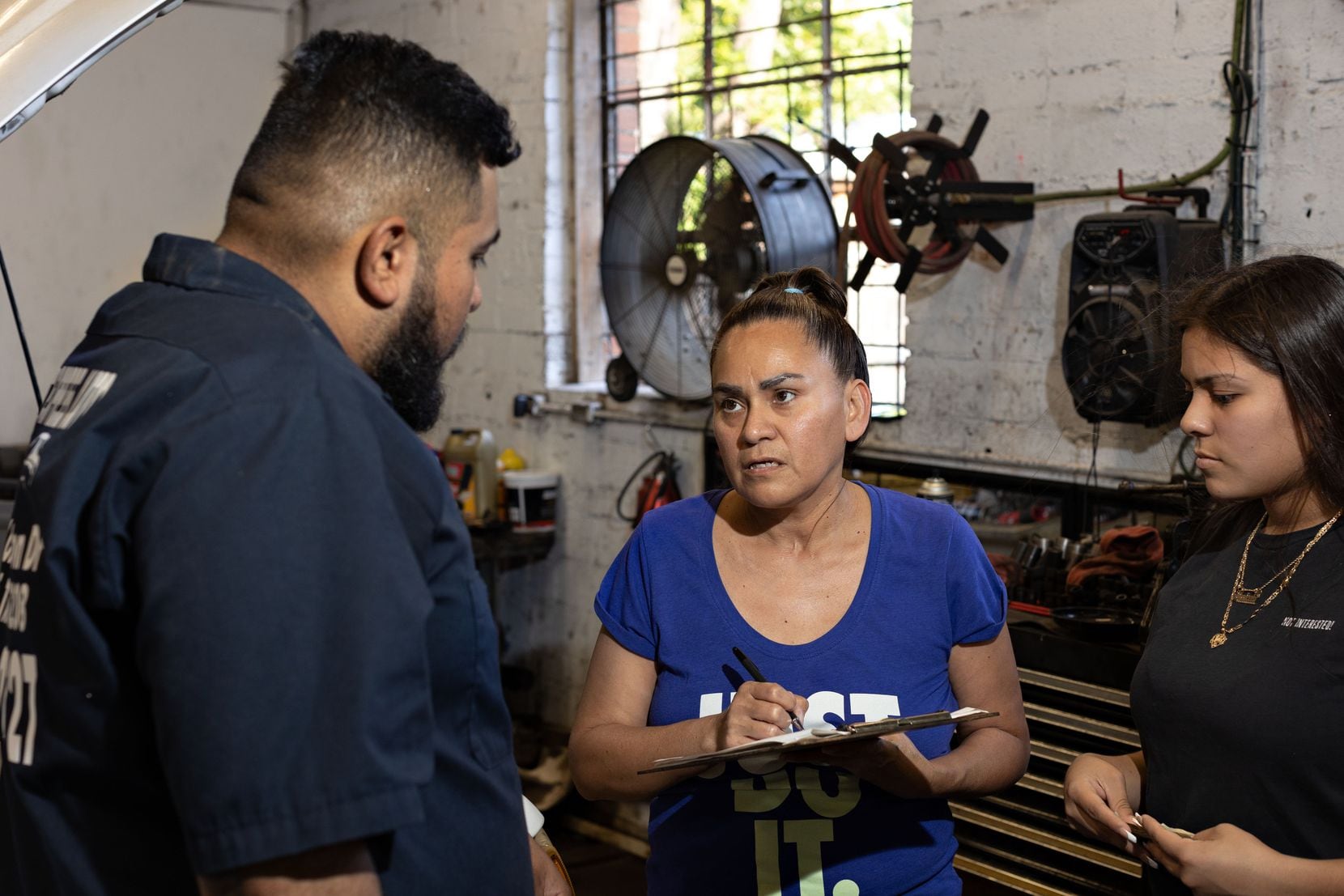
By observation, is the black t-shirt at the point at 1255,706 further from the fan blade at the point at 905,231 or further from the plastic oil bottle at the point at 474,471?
the plastic oil bottle at the point at 474,471

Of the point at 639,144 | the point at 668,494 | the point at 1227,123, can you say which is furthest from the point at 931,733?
the point at 639,144

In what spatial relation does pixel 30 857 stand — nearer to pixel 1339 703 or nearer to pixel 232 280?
pixel 232 280

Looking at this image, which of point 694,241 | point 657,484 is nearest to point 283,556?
point 694,241

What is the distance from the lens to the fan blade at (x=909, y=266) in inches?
129

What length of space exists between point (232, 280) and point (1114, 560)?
2309 millimetres

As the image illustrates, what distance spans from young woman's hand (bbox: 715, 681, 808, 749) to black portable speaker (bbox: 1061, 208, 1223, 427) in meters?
1.46

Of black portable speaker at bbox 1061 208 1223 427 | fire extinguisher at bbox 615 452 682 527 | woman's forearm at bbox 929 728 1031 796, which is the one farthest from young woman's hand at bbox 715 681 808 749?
fire extinguisher at bbox 615 452 682 527

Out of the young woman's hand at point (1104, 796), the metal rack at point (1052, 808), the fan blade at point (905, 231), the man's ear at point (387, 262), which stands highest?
the fan blade at point (905, 231)

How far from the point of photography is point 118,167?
16.7 ft

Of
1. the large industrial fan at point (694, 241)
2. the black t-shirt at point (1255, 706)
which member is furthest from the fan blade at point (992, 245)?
the black t-shirt at point (1255, 706)

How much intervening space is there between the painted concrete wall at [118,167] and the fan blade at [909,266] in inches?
128

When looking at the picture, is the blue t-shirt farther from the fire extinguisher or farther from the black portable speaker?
the fire extinguisher

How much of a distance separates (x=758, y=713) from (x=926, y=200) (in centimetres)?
202

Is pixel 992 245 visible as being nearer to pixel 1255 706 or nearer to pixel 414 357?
pixel 1255 706
